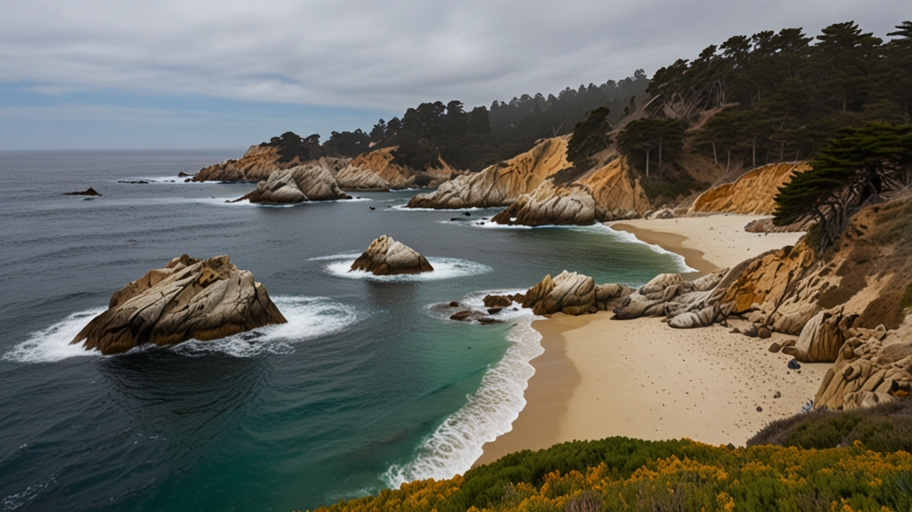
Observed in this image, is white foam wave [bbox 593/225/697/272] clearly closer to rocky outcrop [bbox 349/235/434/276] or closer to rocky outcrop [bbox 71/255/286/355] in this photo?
rocky outcrop [bbox 349/235/434/276]

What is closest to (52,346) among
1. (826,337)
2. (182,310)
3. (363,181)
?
(182,310)

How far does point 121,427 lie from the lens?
50.3 ft

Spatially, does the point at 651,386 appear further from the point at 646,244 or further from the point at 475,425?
the point at 646,244

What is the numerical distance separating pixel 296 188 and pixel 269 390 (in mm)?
82927

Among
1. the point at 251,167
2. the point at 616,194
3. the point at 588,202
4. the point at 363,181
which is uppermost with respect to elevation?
the point at 251,167

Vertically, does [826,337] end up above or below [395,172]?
below

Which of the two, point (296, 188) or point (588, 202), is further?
point (296, 188)

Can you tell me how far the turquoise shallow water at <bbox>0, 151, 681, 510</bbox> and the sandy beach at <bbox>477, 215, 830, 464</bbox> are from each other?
45.0 inches

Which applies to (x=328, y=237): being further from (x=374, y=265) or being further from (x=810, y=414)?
(x=810, y=414)

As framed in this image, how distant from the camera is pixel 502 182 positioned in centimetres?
9194

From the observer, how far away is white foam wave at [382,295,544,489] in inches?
509

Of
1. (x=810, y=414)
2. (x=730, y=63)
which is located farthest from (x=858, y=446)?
(x=730, y=63)

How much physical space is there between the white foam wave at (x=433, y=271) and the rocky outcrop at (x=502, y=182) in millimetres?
45840

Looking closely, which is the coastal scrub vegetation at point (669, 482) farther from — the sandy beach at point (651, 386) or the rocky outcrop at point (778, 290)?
the rocky outcrop at point (778, 290)
